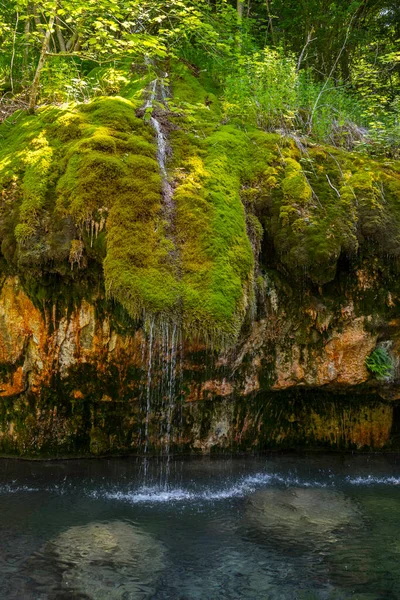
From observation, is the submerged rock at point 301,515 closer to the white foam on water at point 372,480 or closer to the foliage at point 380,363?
the white foam on water at point 372,480

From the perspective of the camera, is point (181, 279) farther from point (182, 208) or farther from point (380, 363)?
point (380, 363)

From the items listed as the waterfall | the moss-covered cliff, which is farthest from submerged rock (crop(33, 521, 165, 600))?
the moss-covered cliff

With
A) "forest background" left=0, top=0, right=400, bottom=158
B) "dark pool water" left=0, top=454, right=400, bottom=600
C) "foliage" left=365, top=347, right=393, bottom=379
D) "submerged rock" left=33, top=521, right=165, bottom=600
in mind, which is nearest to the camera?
"submerged rock" left=33, top=521, right=165, bottom=600

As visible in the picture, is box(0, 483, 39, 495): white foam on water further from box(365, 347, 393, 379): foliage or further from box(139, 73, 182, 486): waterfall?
box(365, 347, 393, 379): foliage

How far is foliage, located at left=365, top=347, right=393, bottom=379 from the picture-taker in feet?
23.7

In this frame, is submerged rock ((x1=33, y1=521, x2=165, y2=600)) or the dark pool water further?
the dark pool water

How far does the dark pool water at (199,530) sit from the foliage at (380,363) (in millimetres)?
1417

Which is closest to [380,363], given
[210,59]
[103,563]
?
[103,563]

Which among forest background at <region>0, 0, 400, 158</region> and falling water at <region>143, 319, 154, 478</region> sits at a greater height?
forest background at <region>0, 0, 400, 158</region>

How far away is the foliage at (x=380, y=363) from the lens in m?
7.21

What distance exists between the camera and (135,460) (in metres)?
7.19

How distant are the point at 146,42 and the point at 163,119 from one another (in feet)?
3.57

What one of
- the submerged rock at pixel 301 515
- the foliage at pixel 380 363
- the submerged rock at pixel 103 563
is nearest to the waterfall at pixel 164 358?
the submerged rock at pixel 301 515

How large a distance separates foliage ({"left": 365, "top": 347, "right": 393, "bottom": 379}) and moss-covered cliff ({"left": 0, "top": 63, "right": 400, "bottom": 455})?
2.6 inches
